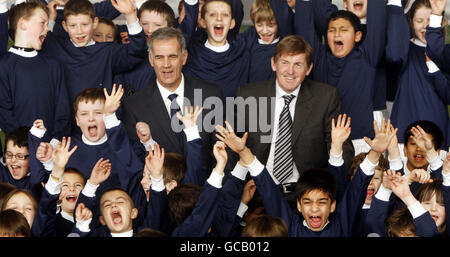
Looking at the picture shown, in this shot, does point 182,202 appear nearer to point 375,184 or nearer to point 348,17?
point 375,184

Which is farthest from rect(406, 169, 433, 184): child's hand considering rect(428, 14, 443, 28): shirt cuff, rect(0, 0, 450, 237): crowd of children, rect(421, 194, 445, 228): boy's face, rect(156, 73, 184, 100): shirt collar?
rect(156, 73, 184, 100): shirt collar

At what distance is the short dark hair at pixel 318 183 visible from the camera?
5453 mm

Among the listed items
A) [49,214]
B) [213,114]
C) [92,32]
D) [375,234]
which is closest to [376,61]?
[213,114]

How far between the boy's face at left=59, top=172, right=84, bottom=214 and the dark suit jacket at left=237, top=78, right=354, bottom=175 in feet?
3.76

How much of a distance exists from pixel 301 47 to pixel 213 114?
0.77m

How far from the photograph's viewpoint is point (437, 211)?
5.43 metres

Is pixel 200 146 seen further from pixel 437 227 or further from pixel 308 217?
pixel 437 227

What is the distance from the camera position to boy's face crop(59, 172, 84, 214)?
6.04 metres

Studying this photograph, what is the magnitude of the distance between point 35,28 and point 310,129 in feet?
7.05

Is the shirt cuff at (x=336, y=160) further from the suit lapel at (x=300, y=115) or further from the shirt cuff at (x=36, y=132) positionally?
the shirt cuff at (x=36, y=132)

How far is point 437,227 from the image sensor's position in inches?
211

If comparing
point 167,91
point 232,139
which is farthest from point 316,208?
point 167,91
